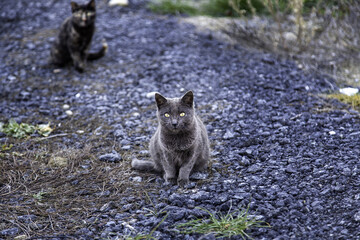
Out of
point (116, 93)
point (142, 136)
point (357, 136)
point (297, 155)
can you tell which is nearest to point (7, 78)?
point (116, 93)

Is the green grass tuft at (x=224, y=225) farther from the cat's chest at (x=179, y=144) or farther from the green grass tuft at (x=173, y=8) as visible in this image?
the green grass tuft at (x=173, y=8)

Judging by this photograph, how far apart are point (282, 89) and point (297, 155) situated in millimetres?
1799

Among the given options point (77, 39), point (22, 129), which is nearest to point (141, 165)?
point (22, 129)

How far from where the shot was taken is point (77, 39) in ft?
23.1

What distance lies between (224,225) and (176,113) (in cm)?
125

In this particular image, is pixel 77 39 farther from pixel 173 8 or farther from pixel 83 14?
pixel 173 8

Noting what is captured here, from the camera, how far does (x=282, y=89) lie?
231 inches

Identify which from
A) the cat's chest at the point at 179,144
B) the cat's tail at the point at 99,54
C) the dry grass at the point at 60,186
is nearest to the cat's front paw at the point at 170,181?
the dry grass at the point at 60,186

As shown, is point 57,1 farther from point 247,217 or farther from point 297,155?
point 247,217

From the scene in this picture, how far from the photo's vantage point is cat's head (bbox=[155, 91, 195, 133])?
3943 millimetres

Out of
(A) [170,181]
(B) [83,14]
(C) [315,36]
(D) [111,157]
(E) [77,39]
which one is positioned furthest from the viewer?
(C) [315,36]

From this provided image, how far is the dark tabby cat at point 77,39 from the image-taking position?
686 centimetres

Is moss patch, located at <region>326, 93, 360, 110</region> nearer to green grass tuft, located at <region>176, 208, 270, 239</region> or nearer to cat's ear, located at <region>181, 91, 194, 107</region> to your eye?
cat's ear, located at <region>181, 91, 194, 107</region>

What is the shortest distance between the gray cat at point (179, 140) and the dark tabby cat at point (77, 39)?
3438 mm
